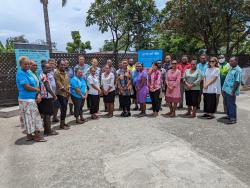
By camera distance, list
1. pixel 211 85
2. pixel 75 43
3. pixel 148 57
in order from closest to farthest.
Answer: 1. pixel 211 85
2. pixel 148 57
3. pixel 75 43

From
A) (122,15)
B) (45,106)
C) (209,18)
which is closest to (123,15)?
(122,15)

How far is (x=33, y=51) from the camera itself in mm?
9109

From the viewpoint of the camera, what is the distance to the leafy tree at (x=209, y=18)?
16266 millimetres

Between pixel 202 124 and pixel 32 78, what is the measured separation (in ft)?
14.4

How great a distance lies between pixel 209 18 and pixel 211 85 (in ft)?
35.6

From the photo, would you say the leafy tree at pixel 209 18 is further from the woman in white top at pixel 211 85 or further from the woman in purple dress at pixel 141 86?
the woman in purple dress at pixel 141 86

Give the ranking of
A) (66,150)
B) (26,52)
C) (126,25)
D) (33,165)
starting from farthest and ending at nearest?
(126,25) < (26,52) < (66,150) < (33,165)

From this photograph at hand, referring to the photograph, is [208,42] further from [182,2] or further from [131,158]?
[131,158]

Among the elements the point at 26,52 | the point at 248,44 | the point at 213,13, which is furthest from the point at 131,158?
the point at 248,44

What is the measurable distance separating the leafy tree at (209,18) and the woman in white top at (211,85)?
9.97 meters

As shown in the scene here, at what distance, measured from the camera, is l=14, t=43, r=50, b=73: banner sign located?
887cm

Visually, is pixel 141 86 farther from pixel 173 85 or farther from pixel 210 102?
pixel 210 102

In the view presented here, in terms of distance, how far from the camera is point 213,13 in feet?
54.7

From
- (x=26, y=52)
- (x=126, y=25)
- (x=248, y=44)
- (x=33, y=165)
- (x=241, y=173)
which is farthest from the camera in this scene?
(x=248, y=44)
